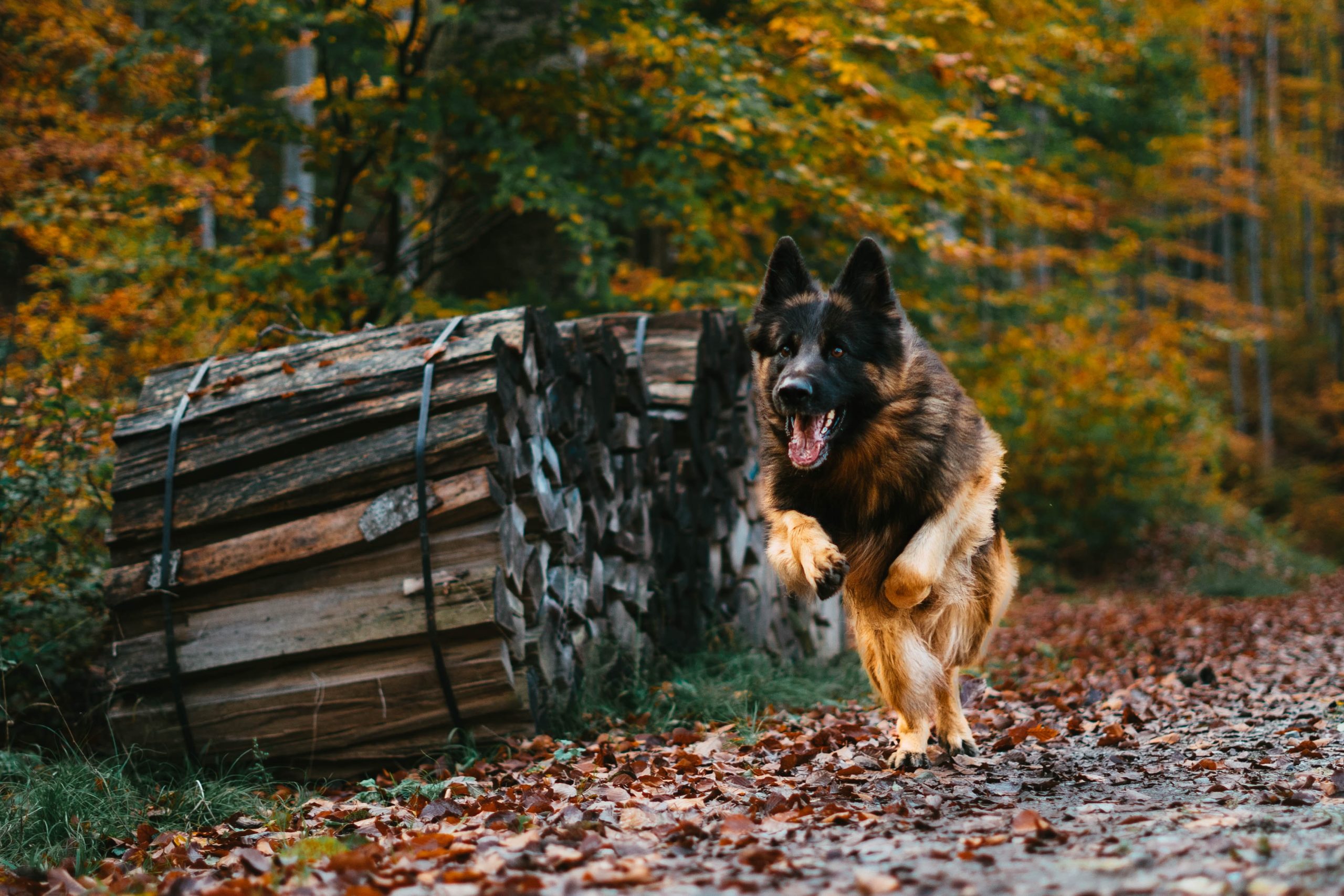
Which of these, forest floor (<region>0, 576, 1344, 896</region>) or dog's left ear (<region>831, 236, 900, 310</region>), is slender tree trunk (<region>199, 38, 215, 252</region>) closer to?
dog's left ear (<region>831, 236, 900, 310</region>)

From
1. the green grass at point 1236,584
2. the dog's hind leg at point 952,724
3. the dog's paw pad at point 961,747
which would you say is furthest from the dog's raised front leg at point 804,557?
the green grass at point 1236,584

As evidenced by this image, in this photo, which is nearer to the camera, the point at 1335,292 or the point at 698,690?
the point at 698,690

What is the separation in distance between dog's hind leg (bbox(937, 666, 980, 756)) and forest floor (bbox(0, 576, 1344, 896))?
0.13 meters

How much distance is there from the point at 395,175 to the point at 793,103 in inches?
132

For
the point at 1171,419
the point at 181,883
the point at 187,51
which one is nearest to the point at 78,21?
the point at 187,51

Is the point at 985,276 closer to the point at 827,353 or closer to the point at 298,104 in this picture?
the point at 298,104

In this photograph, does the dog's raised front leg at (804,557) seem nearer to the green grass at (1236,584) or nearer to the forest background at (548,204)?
the forest background at (548,204)

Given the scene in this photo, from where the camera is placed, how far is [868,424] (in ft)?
14.2

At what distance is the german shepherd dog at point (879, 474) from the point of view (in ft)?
13.8

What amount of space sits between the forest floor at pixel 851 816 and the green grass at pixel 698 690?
248 millimetres

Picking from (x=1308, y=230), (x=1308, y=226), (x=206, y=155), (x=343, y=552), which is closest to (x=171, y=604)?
(x=343, y=552)

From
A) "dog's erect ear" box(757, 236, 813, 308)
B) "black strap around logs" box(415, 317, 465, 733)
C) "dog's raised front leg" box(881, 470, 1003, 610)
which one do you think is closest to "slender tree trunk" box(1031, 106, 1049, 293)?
"dog's erect ear" box(757, 236, 813, 308)

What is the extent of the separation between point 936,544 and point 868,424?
22.9 inches

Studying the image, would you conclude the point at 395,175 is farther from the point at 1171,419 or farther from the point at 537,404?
the point at 1171,419
